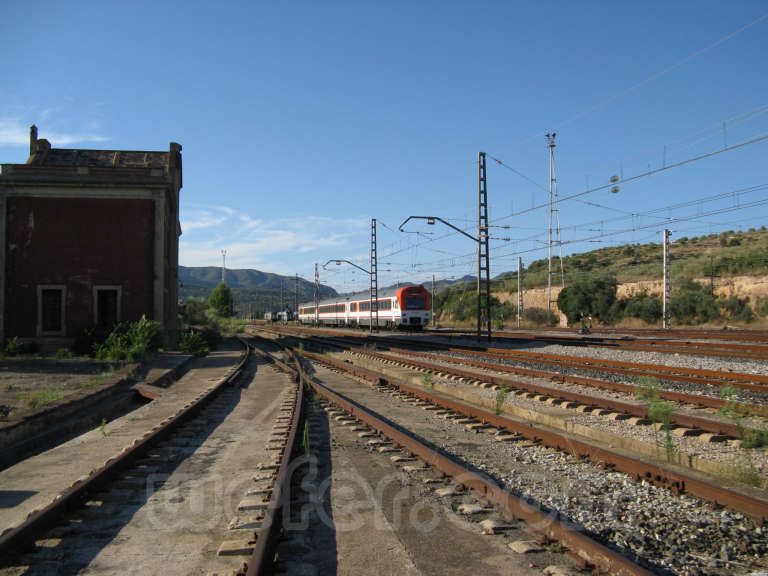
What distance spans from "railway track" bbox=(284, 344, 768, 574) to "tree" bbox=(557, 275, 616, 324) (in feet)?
131

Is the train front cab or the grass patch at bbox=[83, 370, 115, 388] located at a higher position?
the train front cab

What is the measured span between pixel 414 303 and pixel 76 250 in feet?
78.3

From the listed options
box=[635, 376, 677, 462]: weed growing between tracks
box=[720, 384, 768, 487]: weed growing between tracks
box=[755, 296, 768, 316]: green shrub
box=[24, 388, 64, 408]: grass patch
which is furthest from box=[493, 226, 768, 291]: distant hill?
box=[24, 388, 64, 408]: grass patch

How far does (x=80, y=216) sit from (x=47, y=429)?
1992cm

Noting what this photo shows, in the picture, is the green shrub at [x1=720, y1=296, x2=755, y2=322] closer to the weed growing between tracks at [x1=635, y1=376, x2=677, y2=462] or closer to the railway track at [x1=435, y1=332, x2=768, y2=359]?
the railway track at [x1=435, y1=332, x2=768, y2=359]

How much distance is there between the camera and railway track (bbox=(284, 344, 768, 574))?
3.77 m

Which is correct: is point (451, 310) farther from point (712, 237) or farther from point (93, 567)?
point (93, 567)

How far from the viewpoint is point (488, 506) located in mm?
4730

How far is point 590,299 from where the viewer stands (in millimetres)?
49250

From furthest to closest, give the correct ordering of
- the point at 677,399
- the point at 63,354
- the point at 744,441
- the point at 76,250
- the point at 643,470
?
the point at 76,250, the point at 63,354, the point at 677,399, the point at 744,441, the point at 643,470

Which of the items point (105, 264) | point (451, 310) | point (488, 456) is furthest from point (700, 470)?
point (451, 310)

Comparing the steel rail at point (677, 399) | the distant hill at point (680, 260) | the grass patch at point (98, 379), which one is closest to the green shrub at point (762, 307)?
the distant hill at point (680, 260)

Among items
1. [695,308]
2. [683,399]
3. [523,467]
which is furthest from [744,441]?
[695,308]

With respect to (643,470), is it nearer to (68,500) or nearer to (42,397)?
(68,500)
